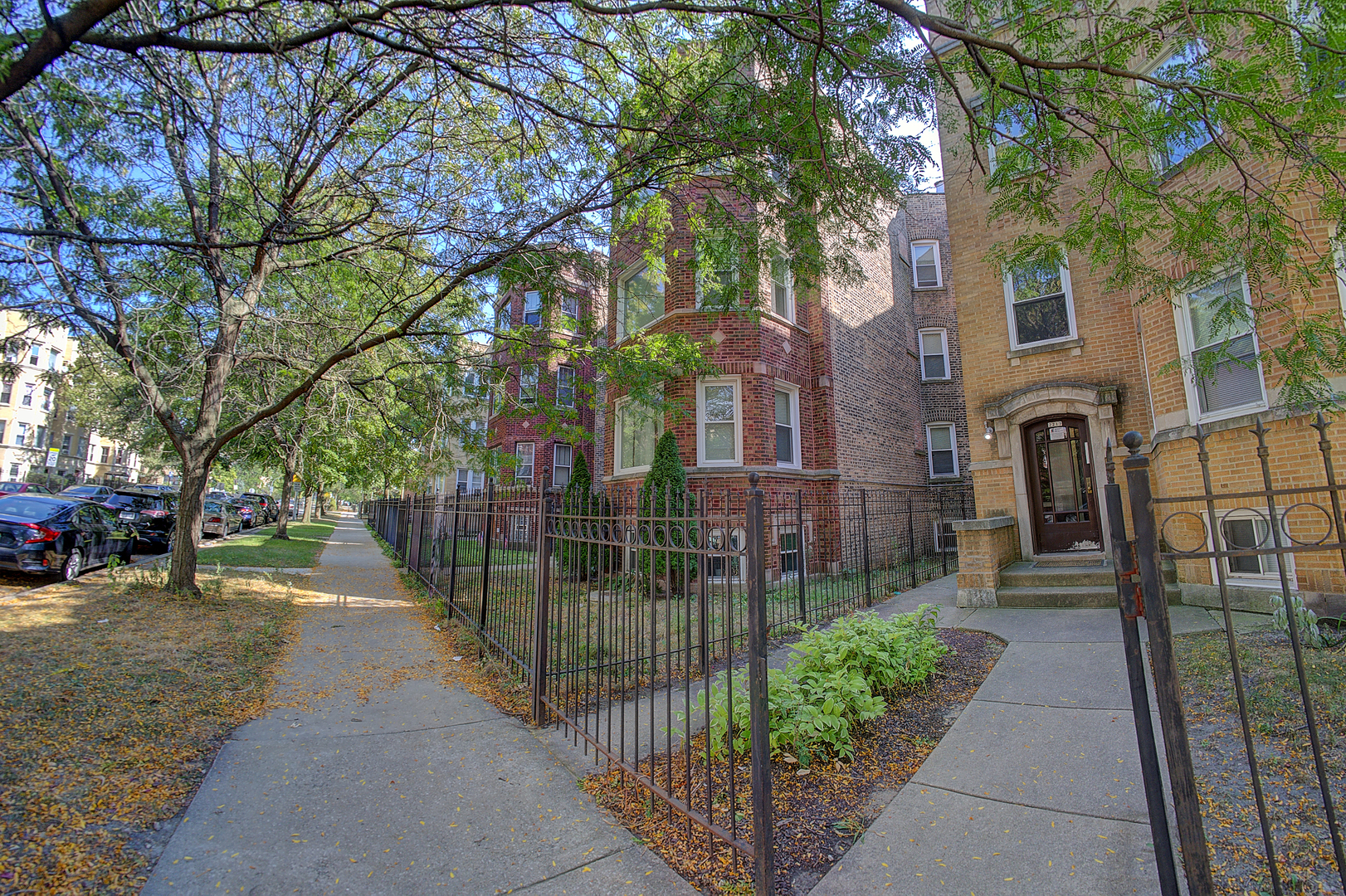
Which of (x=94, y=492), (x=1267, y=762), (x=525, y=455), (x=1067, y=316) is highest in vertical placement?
(x=1067, y=316)

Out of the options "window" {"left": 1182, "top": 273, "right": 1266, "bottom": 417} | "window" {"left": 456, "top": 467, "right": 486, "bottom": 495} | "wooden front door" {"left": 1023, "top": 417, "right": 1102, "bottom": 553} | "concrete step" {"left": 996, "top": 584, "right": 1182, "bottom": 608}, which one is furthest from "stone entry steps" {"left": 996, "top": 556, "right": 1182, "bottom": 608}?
"window" {"left": 456, "top": 467, "right": 486, "bottom": 495}

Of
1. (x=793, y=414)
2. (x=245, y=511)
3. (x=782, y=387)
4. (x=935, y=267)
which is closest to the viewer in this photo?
(x=782, y=387)

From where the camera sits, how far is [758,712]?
2.57 metres

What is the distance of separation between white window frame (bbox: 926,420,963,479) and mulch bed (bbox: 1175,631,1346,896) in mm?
12683

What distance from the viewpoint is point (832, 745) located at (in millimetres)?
4133

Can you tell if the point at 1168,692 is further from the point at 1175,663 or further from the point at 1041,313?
the point at 1041,313

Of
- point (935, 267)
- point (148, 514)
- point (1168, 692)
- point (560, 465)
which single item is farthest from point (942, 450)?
point (148, 514)

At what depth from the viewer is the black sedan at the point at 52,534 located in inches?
359

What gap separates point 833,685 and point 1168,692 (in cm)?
230

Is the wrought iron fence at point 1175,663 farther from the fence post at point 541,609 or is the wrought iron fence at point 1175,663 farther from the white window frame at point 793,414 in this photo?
the white window frame at point 793,414

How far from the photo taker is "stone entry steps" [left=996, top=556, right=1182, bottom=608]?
726cm

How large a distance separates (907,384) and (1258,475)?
10.3 meters

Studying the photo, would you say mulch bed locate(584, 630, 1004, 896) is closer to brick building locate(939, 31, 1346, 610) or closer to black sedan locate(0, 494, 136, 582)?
brick building locate(939, 31, 1346, 610)

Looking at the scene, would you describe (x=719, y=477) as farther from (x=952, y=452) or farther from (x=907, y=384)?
(x=952, y=452)
